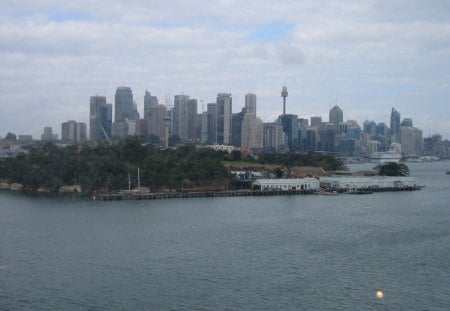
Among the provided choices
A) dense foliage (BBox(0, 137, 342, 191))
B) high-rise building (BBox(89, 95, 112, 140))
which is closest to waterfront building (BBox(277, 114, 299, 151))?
high-rise building (BBox(89, 95, 112, 140))

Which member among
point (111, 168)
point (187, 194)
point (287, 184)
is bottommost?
point (187, 194)

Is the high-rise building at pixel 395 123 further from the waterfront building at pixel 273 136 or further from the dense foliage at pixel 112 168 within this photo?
the dense foliage at pixel 112 168

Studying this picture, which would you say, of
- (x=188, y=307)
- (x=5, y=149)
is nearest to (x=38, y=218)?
(x=188, y=307)

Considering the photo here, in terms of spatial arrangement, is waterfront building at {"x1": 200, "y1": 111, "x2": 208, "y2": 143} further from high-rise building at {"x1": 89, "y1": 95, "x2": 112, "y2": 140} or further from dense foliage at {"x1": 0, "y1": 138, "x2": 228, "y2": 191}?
dense foliage at {"x1": 0, "y1": 138, "x2": 228, "y2": 191}

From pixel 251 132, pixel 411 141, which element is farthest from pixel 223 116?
pixel 411 141

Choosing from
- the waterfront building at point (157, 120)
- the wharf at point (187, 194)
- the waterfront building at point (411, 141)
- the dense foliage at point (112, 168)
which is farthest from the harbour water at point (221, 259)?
the waterfront building at point (411, 141)

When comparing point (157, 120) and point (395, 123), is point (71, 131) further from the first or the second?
point (395, 123)
